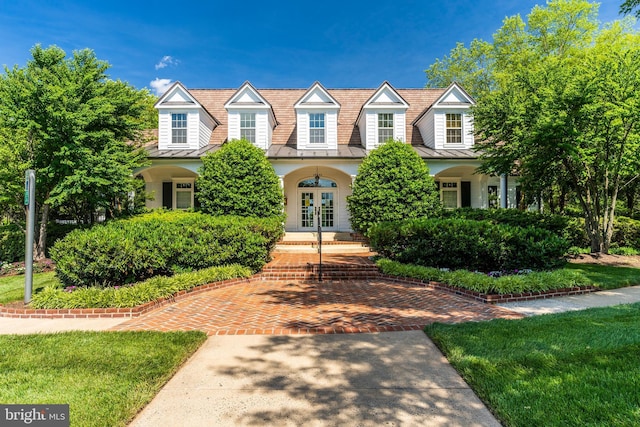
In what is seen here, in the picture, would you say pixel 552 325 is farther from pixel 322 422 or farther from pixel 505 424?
pixel 322 422

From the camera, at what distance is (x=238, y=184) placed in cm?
1309

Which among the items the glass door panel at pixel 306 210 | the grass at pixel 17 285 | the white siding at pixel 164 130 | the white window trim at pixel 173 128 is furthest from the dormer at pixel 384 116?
the grass at pixel 17 285

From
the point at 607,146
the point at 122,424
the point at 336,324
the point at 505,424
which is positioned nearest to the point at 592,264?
the point at 607,146

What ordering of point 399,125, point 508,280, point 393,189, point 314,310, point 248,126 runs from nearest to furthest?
point 314,310 < point 508,280 < point 393,189 < point 248,126 < point 399,125

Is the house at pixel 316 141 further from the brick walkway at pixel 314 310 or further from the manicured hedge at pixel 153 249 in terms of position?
the brick walkway at pixel 314 310

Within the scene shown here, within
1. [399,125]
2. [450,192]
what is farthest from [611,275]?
[399,125]

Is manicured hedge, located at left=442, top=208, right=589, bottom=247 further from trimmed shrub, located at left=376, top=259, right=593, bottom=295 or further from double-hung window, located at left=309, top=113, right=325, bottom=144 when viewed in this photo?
double-hung window, located at left=309, top=113, right=325, bottom=144

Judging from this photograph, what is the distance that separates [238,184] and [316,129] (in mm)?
6044

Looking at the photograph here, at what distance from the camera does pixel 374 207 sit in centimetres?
1316

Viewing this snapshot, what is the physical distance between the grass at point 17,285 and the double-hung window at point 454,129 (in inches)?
666

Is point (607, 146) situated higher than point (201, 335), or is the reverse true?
point (607, 146)

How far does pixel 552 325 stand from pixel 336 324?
3069 millimetres

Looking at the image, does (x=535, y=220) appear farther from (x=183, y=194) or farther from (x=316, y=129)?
(x=183, y=194)

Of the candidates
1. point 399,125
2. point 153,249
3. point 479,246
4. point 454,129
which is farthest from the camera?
point 454,129
